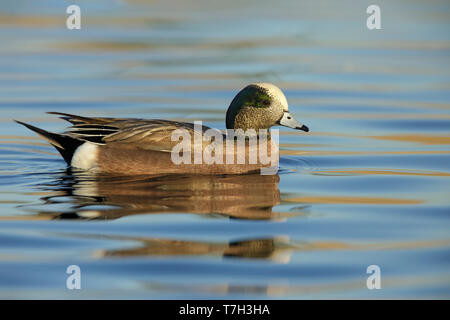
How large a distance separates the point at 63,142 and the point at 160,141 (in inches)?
33.3

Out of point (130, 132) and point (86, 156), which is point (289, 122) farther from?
point (86, 156)

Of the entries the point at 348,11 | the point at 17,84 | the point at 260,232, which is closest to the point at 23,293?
the point at 260,232

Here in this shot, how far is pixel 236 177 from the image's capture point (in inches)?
Result: 297

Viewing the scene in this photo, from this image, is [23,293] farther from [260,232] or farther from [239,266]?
[260,232]

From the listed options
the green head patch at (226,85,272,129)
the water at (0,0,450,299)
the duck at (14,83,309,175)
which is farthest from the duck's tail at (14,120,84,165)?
the green head patch at (226,85,272,129)

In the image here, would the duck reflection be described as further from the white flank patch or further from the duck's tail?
the duck's tail

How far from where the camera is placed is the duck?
755 cm

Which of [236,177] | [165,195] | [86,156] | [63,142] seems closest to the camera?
[165,195]

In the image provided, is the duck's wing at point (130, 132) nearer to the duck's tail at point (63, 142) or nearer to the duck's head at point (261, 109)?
the duck's tail at point (63, 142)

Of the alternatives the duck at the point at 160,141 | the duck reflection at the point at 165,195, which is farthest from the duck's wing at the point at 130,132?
the duck reflection at the point at 165,195

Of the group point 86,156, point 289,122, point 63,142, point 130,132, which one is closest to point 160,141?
point 130,132

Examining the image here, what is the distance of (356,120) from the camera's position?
9922 mm

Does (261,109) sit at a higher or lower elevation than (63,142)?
higher

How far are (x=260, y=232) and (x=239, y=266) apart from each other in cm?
66
